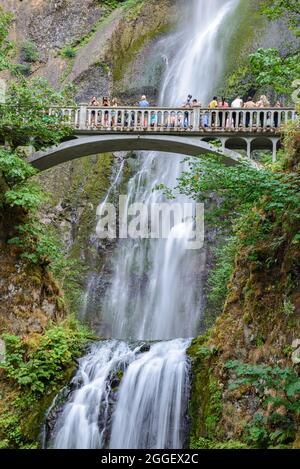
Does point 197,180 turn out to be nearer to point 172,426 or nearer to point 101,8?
point 172,426

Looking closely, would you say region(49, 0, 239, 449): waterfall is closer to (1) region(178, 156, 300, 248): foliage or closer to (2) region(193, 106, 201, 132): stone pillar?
(1) region(178, 156, 300, 248): foliage

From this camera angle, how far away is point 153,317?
843 inches

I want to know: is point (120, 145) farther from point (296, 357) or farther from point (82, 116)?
point (296, 357)

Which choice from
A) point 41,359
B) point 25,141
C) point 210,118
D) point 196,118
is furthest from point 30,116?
point 41,359

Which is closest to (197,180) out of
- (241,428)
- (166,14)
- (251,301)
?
(251,301)

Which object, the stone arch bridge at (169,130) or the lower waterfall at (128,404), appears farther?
the stone arch bridge at (169,130)

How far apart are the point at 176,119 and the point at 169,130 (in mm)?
431

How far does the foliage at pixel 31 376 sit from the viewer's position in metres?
11.2

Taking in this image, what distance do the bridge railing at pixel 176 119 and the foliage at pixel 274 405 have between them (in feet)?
30.9

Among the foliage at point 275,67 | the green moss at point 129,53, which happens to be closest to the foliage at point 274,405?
the foliage at point 275,67

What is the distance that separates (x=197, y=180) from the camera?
10797 millimetres

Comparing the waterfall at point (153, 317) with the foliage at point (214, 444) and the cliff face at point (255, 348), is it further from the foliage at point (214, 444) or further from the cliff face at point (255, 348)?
the cliff face at point (255, 348)

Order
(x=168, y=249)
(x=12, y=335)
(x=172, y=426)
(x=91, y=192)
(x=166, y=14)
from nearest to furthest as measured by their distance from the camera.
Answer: (x=172, y=426), (x=12, y=335), (x=168, y=249), (x=91, y=192), (x=166, y=14)

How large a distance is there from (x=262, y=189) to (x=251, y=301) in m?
2.42
